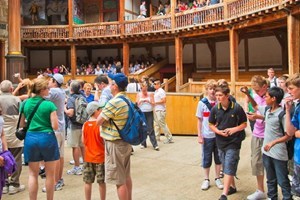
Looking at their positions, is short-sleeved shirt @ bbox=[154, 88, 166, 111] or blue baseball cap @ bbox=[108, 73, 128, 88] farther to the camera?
short-sleeved shirt @ bbox=[154, 88, 166, 111]

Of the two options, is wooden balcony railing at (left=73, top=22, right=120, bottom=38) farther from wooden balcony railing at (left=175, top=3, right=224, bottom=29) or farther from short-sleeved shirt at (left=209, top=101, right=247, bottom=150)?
short-sleeved shirt at (left=209, top=101, right=247, bottom=150)

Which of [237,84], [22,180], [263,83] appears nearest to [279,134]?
[263,83]

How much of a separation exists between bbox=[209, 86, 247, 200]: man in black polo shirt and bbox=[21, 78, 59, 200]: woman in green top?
2235 millimetres

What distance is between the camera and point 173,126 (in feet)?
35.3

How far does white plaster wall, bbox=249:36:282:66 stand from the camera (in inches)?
762

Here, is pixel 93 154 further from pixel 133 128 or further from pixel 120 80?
pixel 120 80

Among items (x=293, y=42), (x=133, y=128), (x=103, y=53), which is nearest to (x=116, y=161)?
(x=133, y=128)

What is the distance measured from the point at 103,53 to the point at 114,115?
2336cm

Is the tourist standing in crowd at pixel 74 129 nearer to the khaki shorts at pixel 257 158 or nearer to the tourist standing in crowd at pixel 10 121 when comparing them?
the tourist standing in crowd at pixel 10 121

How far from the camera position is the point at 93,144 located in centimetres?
445

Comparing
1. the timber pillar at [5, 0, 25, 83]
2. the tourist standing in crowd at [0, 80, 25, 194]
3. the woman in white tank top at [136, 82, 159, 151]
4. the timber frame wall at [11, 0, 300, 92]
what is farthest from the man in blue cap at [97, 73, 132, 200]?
the timber pillar at [5, 0, 25, 83]

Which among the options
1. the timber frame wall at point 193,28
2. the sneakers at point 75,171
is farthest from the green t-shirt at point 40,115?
the timber frame wall at point 193,28

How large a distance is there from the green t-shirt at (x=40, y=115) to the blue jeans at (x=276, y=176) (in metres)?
2.86

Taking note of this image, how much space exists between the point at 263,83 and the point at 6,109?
4047mm
